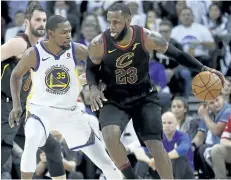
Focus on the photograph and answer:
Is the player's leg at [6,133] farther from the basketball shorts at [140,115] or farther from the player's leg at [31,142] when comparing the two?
the basketball shorts at [140,115]

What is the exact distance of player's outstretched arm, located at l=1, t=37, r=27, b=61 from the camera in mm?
7887

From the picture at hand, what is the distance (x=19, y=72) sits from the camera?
7.37 m

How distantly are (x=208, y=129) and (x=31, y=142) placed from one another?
3.43m

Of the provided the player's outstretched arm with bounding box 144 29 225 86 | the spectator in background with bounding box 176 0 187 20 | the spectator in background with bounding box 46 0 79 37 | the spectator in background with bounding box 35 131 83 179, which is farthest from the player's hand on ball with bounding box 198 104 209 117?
the spectator in background with bounding box 46 0 79 37

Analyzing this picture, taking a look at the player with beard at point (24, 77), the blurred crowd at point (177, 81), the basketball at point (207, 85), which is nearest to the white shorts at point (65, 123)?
the player with beard at point (24, 77)

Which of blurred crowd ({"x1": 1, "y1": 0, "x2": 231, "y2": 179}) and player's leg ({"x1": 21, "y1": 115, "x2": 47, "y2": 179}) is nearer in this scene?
player's leg ({"x1": 21, "y1": 115, "x2": 47, "y2": 179})

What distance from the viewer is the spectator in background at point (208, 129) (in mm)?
9555

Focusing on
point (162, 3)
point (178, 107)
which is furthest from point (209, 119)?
point (162, 3)

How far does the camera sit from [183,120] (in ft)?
34.0

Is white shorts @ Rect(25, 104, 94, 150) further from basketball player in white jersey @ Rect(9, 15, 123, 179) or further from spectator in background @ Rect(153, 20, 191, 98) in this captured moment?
spectator in background @ Rect(153, 20, 191, 98)

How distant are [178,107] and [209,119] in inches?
29.7

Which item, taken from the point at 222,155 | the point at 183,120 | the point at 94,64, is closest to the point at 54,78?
the point at 94,64

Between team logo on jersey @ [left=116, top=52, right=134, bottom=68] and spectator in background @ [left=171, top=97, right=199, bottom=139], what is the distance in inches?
127

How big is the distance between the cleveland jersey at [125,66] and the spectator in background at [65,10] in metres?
5.54
